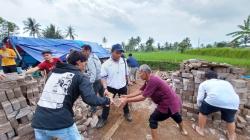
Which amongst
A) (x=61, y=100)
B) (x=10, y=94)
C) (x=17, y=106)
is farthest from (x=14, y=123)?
(x=61, y=100)

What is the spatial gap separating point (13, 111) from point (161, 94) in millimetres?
2413

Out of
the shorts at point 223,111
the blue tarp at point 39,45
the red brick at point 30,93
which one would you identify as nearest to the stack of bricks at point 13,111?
the red brick at point 30,93

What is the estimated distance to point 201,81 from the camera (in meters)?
4.75

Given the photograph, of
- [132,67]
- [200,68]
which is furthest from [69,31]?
[200,68]

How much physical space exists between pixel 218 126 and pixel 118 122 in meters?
2.32

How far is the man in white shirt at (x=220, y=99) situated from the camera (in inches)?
144

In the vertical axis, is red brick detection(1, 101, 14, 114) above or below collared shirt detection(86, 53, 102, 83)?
below

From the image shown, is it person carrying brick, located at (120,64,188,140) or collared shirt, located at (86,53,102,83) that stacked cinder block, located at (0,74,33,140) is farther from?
person carrying brick, located at (120,64,188,140)

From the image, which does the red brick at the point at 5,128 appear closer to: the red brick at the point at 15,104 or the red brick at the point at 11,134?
the red brick at the point at 11,134

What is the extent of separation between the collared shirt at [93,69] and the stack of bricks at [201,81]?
7.06ft

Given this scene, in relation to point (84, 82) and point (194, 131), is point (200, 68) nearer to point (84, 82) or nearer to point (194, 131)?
point (194, 131)

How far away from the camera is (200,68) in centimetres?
491

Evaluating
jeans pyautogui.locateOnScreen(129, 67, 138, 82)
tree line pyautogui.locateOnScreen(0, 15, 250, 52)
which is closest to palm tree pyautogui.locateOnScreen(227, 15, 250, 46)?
tree line pyautogui.locateOnScreen(0, 15, 250, 52)

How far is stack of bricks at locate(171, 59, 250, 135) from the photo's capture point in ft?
14.8
